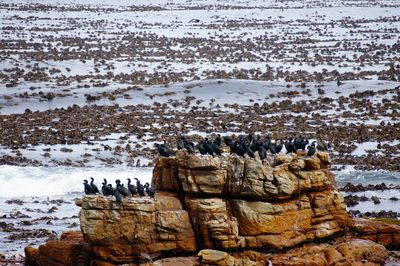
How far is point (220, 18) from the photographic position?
148000 millimetres

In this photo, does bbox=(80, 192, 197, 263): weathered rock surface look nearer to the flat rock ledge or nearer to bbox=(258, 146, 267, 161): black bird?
the flat rock ledge

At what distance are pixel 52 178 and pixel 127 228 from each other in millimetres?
20187

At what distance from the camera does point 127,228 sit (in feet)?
99.4

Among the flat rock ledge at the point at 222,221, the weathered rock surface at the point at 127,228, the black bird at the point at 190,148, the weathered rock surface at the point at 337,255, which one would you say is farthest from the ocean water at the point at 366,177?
the weathered rock surface at the point at 127,228

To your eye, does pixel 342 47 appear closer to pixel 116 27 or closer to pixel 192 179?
pixel 116 27

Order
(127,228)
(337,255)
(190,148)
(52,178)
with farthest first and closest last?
(52,178), (337,255), (190,148), (127,228)

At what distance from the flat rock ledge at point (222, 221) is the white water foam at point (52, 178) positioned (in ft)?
48.7

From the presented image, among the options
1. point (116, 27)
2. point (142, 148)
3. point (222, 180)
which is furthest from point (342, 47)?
point (222, 180)

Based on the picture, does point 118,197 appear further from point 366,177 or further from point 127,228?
point 366,177

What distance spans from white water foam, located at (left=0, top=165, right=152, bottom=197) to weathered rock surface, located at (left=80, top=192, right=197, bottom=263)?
17649 mm

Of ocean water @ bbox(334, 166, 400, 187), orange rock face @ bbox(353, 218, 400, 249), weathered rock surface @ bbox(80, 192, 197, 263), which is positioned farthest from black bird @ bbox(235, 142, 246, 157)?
ocean water @ bbox(334, 166, 400, 187)

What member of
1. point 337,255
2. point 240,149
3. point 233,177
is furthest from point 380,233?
point 233,177

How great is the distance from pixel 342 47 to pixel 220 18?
4205 centimetres

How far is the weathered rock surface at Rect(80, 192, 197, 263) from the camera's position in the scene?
30.3m
